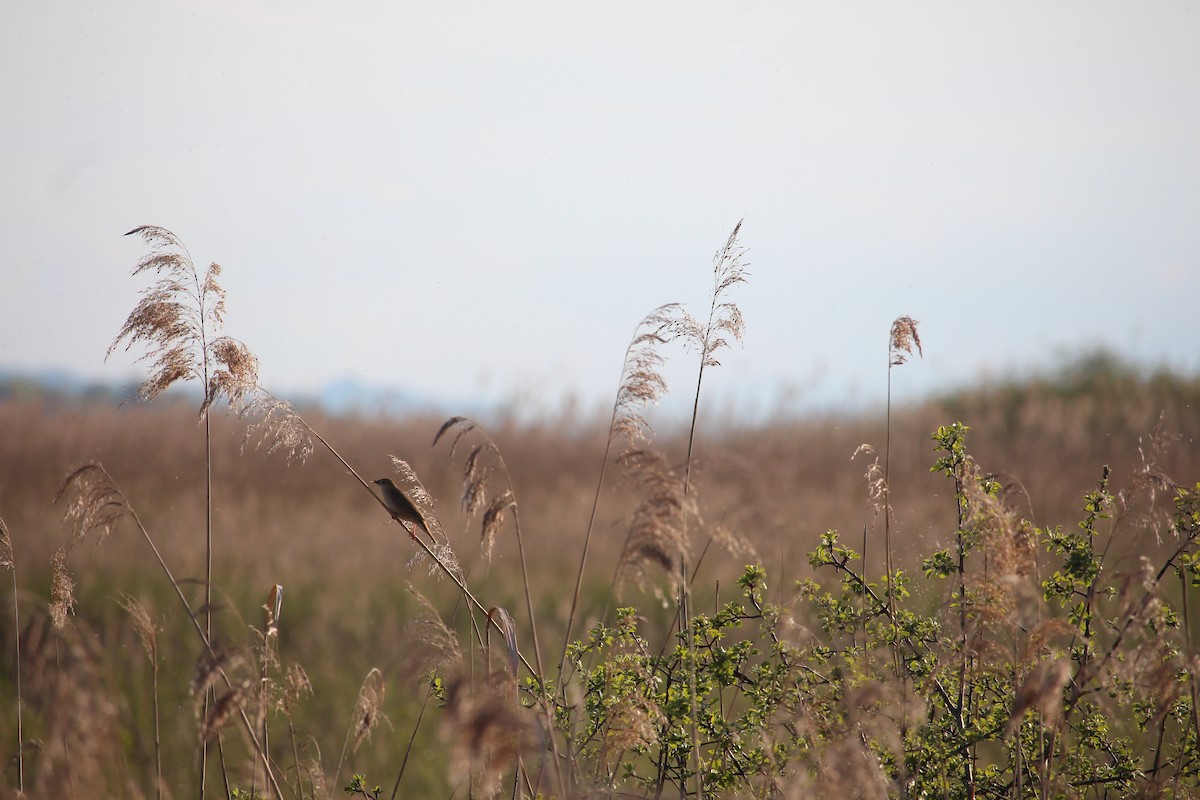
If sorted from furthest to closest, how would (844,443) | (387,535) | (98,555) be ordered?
(844,443) → (387,535) → (98,555)

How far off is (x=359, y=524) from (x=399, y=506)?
28.2 feet

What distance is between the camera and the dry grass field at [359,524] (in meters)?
8.20

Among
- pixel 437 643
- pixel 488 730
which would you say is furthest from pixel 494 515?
pixel 488 730

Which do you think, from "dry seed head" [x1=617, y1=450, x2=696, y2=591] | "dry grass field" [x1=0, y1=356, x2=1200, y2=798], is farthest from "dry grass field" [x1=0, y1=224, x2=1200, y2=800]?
"dry grass field" [x1=0, y1=356, x2=1200, y2=798]

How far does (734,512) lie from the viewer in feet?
7.89

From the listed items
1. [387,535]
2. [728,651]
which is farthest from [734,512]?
[387,535]

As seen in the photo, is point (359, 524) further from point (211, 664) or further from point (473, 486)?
point (211, 664)

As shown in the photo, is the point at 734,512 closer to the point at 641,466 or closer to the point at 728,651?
the point at 641,466

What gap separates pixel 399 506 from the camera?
3.20m

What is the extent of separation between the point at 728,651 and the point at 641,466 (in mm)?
823

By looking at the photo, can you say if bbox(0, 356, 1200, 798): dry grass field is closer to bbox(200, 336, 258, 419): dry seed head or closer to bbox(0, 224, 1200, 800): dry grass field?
bbox(0, 224, 1200, 800): dry grass field

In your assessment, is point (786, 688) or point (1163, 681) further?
point (786, 688)

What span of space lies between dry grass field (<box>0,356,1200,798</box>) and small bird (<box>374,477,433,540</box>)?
2.26 m

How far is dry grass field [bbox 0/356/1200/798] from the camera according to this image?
8195 millimetres
